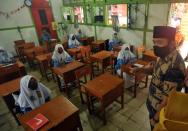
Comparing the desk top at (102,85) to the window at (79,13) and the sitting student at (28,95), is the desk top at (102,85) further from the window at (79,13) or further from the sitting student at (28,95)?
the window at (79,13)

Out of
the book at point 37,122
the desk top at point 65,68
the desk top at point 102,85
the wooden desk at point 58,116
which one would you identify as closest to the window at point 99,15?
the desk top at point 65,68

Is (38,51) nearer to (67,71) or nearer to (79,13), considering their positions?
(67,71)

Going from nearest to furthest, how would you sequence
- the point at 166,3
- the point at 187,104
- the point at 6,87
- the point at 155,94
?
1. the point at 187,104
2. the point at 155,94
3. the point at 6,87
4. the point at 166,3

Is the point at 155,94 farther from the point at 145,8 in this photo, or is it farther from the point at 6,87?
the point at 145,8

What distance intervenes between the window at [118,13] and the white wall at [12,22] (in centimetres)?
475

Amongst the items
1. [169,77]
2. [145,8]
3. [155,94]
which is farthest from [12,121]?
[145,8]

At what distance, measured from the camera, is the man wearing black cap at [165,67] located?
149 cm

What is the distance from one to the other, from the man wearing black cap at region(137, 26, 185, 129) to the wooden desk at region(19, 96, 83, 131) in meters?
1.18

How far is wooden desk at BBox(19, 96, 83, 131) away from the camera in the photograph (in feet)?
6.34

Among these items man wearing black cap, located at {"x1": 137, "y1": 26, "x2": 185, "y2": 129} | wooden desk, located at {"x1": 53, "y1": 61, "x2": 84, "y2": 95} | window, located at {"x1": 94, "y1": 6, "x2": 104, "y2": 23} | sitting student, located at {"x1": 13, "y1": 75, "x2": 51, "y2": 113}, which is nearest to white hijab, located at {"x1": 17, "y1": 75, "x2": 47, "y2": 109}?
sitting student, located at {"x1": 13, "y1": 75, "x2": 51, "y2": 113}

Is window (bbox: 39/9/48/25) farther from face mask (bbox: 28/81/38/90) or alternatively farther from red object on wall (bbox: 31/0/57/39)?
face mask (bbox: 28/81/38/90)

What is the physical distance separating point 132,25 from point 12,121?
198 inches

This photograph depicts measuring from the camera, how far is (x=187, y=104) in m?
1.32

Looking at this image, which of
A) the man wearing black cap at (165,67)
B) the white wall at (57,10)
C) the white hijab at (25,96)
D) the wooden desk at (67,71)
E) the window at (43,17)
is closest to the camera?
the man wearing black cap at (165,67)
